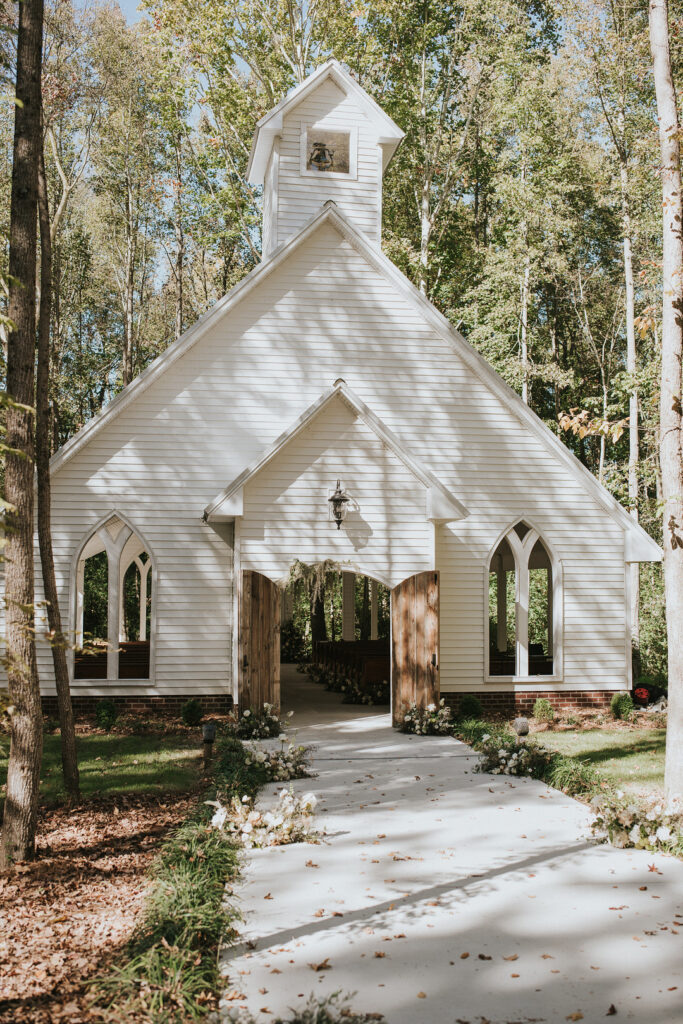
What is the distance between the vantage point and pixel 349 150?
55.7ft

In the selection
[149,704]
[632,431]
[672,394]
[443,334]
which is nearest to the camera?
[672,394]

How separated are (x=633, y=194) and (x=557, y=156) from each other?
5.56 meters

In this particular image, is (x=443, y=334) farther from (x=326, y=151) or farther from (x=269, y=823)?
(x=269, y=823)

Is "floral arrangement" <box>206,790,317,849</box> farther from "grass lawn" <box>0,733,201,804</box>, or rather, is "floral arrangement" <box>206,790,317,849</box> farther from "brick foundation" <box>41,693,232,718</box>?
"brick foundation" <box>41,693,232,718</box>

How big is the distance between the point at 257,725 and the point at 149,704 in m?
2.44

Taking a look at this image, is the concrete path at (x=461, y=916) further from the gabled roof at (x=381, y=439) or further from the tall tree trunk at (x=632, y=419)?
the tall tree trunk at (x=632, y=419)

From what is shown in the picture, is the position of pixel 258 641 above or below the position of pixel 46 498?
below

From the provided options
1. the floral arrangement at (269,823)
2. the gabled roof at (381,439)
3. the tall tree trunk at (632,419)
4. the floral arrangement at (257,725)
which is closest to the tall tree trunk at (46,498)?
the floral arrangement at (269,823)

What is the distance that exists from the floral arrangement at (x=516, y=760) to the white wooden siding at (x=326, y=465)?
13.7 ft

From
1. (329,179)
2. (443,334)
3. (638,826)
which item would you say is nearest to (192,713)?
(443,334)

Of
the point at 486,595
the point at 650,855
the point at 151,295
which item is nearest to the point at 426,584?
the point at 486,595

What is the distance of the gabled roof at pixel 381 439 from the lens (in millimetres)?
13945

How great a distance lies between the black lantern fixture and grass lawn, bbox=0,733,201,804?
3945mm

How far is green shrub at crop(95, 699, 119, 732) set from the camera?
1409cm
